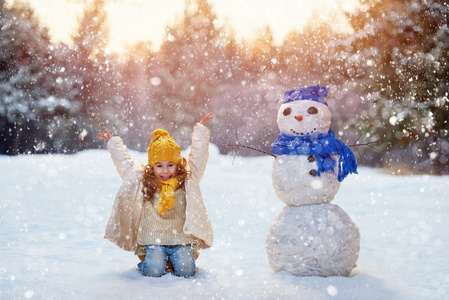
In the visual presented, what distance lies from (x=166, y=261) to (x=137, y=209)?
0.49 m

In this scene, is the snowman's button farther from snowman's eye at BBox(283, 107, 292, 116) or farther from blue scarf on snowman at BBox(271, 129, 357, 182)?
snowman's eye at BBox(283, 107, 292, 116)

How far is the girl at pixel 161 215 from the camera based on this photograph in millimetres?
3406

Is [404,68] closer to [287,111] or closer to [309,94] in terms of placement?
[309,94]

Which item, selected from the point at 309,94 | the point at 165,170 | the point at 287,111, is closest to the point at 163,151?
the point at 165,170

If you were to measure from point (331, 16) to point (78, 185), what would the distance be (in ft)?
28.9

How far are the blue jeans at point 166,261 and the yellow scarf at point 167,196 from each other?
1.19 feet

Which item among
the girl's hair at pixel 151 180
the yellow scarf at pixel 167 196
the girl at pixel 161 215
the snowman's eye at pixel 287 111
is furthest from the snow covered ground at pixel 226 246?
the snowman's eye at pixel 287 111

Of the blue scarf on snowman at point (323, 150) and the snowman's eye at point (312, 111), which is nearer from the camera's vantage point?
the blue scarf on snowman at point (323, 150)

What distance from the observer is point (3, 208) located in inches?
277

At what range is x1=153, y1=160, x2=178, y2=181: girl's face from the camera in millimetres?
3490

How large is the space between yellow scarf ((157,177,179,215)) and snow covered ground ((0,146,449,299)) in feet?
1.70

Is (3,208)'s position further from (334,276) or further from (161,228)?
(334,276)

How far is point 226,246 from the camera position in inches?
195

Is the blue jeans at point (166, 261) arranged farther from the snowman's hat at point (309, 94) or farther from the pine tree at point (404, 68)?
the pine tree at point (404, 68)
